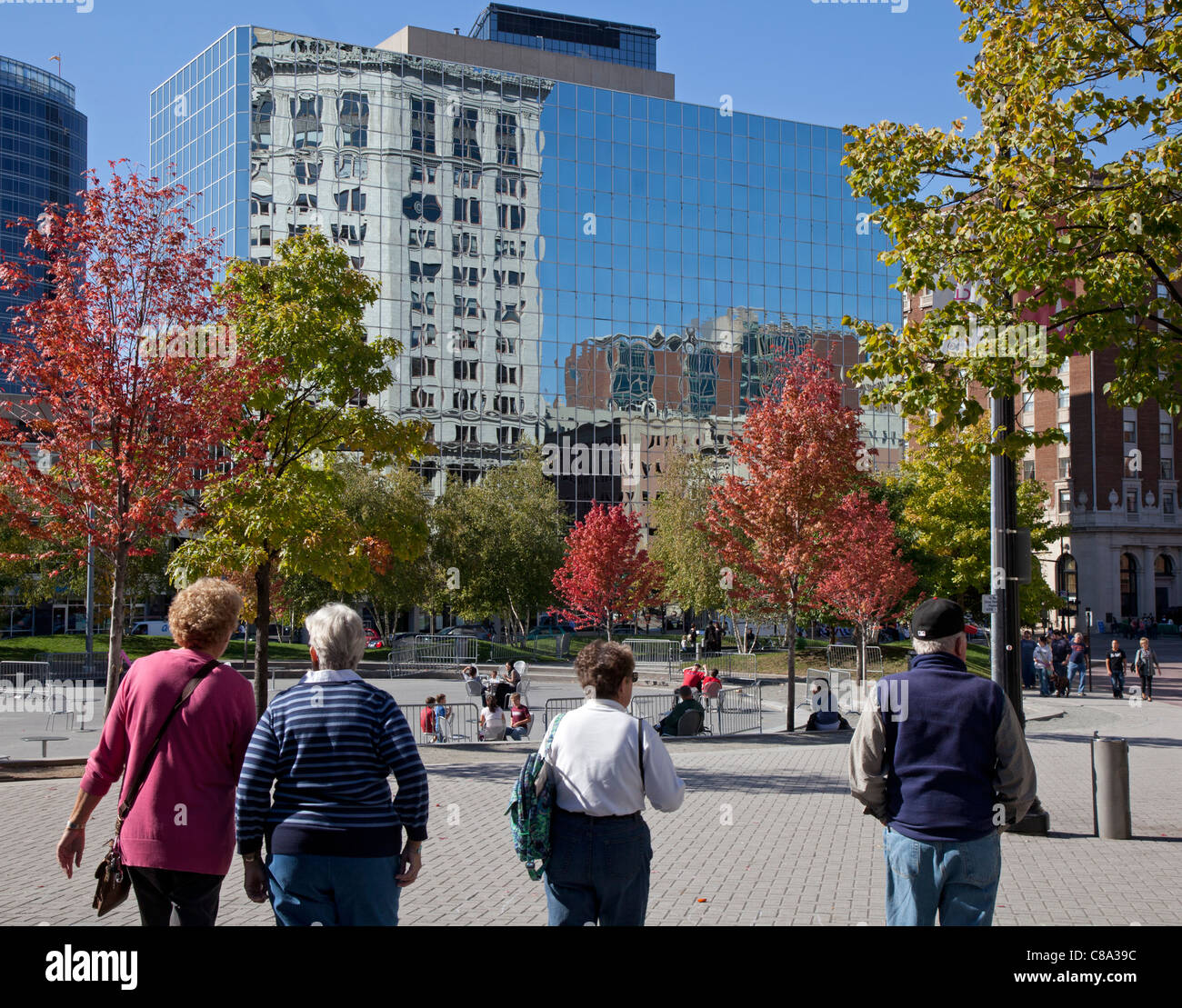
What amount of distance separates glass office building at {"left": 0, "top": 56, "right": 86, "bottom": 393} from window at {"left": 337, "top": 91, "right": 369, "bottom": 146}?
198 feet

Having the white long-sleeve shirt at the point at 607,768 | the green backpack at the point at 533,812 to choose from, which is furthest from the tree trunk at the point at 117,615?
the white long-sleeve shirt at the point at 607,768

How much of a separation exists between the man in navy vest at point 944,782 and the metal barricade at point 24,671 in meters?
29.2

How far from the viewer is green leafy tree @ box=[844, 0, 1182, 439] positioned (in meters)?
10.0

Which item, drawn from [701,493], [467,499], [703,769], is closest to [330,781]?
[703,769]

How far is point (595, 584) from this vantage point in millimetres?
41031

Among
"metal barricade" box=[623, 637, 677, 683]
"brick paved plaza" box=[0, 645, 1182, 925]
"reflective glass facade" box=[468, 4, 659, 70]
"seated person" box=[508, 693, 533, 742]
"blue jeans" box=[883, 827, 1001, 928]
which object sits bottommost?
"metal barricade" box=[623, 637, 677, 683]

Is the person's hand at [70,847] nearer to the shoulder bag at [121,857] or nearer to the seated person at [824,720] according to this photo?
the shoulder bag at [121,857]

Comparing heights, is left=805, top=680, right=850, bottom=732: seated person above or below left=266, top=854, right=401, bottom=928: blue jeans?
below

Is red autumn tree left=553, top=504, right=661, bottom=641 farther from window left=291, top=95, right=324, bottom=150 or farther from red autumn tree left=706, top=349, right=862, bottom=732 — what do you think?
window left=291, top=95, right=324, bottom=150

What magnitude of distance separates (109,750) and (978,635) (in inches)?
2077

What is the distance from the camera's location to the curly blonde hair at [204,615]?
4762 millimetres

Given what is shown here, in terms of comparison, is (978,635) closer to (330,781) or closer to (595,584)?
(595,584)

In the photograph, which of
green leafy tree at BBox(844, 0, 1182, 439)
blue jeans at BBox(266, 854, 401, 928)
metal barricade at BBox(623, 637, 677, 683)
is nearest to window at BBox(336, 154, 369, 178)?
metal barricade at BBox(623, 637, 677, 683)

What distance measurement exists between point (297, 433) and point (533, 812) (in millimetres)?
13466
